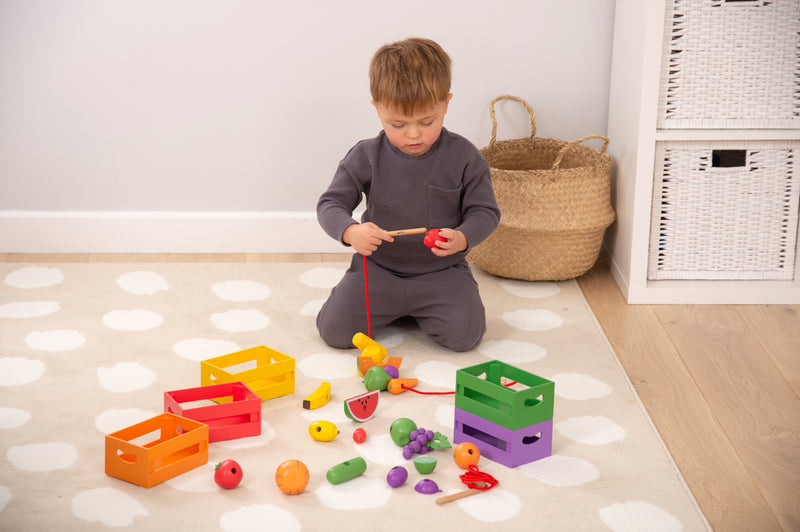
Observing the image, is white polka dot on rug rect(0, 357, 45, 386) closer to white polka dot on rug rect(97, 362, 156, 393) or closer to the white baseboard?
white polka dot on rug rect(97, 362, 156, 393)

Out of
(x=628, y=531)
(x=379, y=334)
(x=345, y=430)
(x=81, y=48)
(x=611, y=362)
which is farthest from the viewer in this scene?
(x=81, y=48)

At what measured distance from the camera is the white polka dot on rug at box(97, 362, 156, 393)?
1.49 meters

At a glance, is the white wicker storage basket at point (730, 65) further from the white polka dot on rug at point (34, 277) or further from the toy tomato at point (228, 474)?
the white polka dot on rug at point (34, 277)

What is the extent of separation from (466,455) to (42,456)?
0.62 meters

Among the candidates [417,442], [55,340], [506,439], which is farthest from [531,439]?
[55,340]

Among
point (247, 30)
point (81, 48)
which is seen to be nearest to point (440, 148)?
point (247, 30)

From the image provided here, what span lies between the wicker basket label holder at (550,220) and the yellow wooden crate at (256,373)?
0.68 metres

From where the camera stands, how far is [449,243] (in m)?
1.58

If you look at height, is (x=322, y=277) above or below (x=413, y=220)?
below

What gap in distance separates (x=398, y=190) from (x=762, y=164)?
2.65ft

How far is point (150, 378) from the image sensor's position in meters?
1.53

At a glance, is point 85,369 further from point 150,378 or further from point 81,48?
point 81,48

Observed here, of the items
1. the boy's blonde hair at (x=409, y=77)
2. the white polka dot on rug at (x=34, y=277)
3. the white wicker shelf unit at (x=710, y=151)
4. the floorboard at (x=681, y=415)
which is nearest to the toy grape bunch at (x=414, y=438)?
the floorboard at (x=681, y=415)

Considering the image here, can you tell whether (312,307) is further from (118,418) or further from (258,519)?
(258,519)
